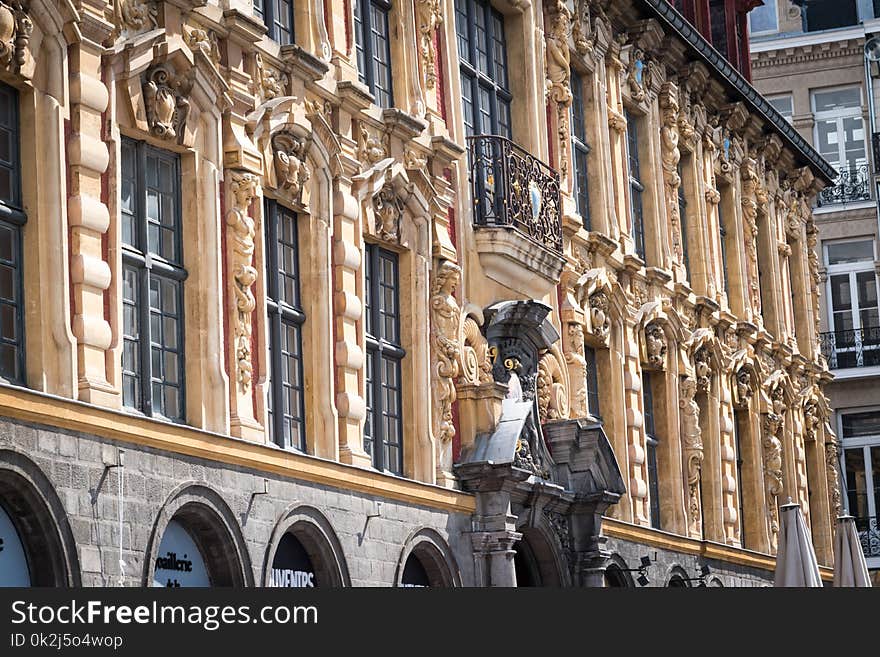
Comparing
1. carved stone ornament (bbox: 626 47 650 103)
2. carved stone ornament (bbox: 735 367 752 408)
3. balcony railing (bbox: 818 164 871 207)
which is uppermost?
balcony railing (bbox: 818 164 871 207)

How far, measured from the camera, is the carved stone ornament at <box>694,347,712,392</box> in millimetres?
30125

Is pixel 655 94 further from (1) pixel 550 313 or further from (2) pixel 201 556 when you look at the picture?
(2) pixel 201 556

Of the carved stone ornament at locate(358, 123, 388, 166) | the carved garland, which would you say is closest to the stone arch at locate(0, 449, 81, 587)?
the carved stone ornament at locate(358, 123, 388, 166)

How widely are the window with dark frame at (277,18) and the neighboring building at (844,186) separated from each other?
84.0 feet

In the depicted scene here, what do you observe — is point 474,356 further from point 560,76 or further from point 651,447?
point 651,447

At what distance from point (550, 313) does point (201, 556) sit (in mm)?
8350

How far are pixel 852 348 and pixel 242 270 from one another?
27904mm

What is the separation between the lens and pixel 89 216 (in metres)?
15.2

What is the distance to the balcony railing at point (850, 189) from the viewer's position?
143 feet

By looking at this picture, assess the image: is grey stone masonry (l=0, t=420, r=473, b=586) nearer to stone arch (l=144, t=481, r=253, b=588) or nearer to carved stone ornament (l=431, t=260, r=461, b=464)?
stone arch (l=144, t=481, r=253, b=588)

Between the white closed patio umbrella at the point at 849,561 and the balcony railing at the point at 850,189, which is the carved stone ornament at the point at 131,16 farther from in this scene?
the balcony railing at the point at 850,189

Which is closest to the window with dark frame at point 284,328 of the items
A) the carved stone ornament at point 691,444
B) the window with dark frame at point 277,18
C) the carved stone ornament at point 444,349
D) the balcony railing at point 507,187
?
the window with dark frame at point 277,18

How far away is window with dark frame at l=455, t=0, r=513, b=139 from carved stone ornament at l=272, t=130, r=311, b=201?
4.63 metres

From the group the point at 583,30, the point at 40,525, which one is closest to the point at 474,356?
the point at 583,30
